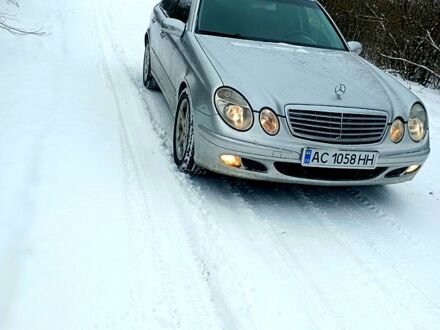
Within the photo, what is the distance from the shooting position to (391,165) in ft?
13.2

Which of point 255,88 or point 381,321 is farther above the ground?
point 255,88

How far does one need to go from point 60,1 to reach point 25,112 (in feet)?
31.3

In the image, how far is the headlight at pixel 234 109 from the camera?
3.83 m

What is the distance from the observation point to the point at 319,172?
12.8 ft

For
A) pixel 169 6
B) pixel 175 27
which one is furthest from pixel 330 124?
pixel 169 6

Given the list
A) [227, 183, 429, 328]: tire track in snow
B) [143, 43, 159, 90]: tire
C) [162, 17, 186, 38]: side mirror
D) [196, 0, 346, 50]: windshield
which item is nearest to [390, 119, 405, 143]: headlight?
[227, 183, 429, 328]: tire track in snow

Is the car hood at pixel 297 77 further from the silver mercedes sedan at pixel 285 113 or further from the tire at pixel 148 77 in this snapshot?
the tire at pixel 148 77

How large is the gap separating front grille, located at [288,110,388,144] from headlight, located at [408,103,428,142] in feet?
1.50

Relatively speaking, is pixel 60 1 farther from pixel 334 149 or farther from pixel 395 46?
pixel 334 149

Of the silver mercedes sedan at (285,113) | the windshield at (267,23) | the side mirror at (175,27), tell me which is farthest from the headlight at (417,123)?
the side mirror at (175,27)

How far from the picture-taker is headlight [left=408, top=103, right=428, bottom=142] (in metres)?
4.20

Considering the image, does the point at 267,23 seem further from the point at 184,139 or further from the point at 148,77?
the point at 148,77

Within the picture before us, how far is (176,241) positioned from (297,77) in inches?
65.5

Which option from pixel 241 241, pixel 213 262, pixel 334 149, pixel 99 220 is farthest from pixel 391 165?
pixel 99 220
